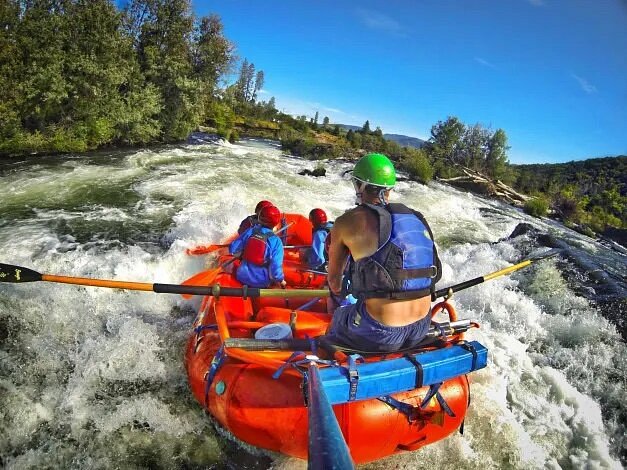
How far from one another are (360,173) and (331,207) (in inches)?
407

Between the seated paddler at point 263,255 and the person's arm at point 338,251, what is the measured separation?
175 centimetres

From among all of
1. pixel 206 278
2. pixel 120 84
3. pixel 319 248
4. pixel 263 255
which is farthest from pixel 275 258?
pixel 120 84

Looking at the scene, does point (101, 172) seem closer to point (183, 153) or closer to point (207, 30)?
point (183, 153)

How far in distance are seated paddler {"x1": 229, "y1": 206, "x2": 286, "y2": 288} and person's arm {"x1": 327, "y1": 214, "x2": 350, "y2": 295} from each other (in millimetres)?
1745

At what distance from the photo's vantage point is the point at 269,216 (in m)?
4.56

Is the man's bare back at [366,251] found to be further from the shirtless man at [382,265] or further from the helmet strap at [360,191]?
the helmet strap at [360,191]

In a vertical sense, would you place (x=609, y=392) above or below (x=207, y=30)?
below

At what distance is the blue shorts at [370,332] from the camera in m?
2.72

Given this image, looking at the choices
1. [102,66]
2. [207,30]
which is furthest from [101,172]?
[207,30]

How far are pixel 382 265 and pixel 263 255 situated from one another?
236 cm

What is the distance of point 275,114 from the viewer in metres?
57.8

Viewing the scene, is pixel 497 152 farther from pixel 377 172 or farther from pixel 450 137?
pixel 377 172

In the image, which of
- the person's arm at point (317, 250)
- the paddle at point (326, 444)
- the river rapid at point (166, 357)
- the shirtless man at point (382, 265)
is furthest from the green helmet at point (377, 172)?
the person's arm at point (317, 250)

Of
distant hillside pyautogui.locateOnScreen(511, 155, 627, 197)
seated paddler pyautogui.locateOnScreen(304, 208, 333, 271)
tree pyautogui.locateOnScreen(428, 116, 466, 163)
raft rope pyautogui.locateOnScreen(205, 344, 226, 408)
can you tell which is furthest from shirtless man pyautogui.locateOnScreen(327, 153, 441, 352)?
distant hillside pyautogui.locateOnScreen(511, 155, 627, 197)
